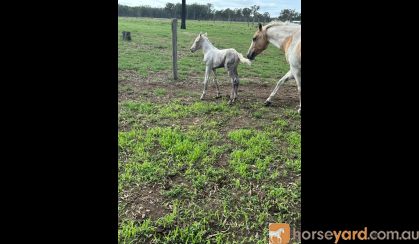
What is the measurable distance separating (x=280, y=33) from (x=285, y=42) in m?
0.22

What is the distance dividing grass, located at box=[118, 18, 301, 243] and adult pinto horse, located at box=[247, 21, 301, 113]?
0.63m

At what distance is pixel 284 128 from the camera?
179 inches

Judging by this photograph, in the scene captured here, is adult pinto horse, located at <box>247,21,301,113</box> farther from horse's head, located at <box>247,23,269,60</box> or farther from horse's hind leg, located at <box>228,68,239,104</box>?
horse's hind leg, located at <box>228,68,239,104</box>

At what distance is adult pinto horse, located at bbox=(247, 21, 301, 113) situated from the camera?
521 cm

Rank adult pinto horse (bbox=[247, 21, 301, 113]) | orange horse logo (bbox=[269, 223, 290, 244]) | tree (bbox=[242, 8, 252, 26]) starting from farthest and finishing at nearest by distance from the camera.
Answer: tree (bbox=[242, 8, 252, 26]) → adult pinto horse (bbox=[247, 21, 301, 113]) → orange horse logo (bbox=[269, 223, 290, 244])

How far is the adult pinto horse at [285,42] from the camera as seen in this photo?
5.21 metres

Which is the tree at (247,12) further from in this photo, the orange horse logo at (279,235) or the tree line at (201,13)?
the orange horse logo at (279,235)

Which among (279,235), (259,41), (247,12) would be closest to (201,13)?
(247,12)
